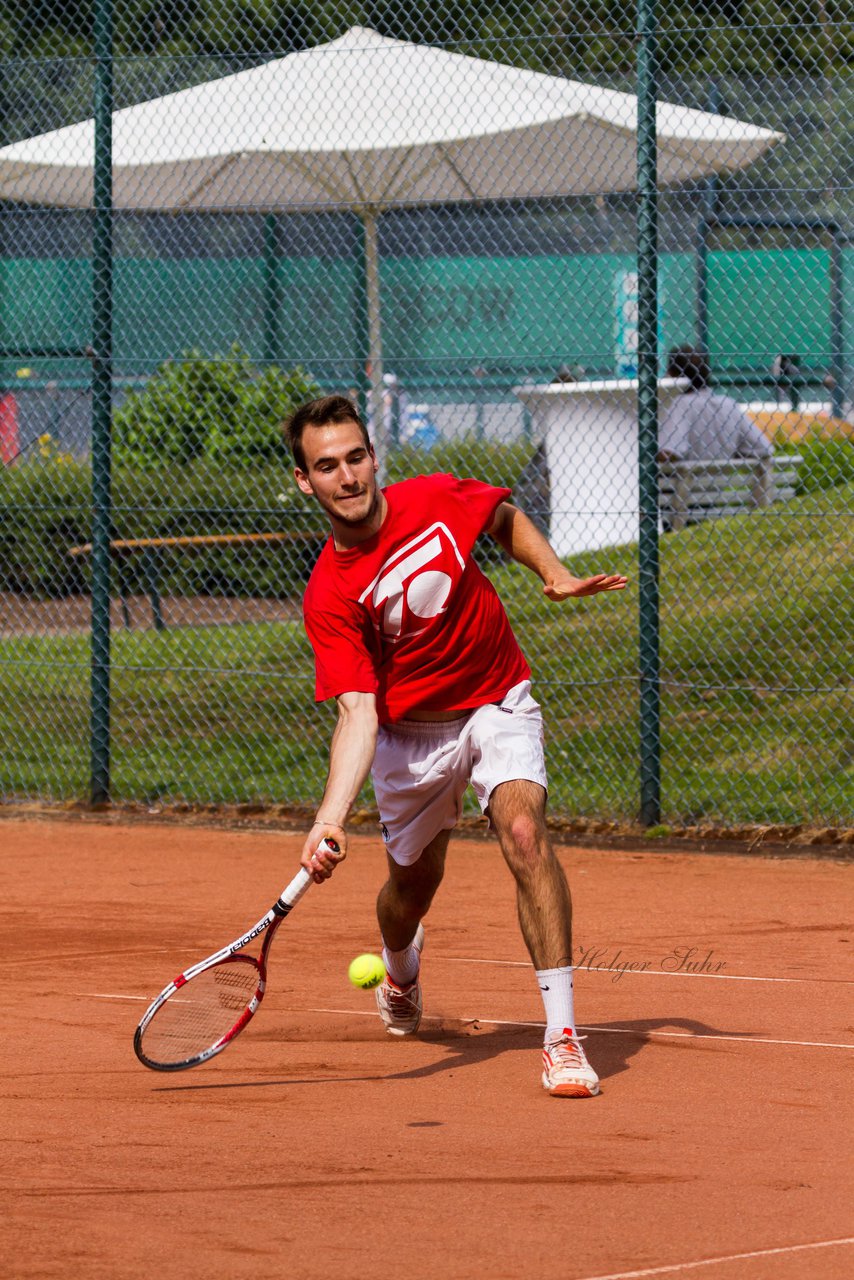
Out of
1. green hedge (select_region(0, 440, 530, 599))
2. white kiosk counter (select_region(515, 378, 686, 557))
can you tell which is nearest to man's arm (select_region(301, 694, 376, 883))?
white kiosk counter (select_region(515, 378, 686, 557))

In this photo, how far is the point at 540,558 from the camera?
4.94 m

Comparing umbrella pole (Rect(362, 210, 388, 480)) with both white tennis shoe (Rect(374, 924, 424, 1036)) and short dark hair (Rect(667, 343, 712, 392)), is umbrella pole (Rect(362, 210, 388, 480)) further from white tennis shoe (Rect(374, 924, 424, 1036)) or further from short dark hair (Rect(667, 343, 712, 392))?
white tennis shoe (Rect(374, 924, 424, 1036))

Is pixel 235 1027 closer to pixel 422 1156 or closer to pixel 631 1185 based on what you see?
pixel 422 1156

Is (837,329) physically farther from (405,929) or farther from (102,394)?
(405,929)

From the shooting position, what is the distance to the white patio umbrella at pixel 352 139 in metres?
9.20

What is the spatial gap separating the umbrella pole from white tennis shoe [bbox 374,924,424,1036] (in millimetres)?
4525

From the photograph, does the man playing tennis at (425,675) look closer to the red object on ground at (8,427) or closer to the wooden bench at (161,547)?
the wooden bench at (161,547)

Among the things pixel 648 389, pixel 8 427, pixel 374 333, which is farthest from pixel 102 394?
pixel 8 427

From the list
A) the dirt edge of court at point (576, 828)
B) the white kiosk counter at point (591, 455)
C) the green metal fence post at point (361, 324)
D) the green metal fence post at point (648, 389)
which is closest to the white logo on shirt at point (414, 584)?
the green metal fence post at point (648, 389)

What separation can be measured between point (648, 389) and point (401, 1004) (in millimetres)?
3535

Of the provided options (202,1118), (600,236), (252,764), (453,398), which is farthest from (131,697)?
(202,1118)

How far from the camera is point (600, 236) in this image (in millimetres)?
9344

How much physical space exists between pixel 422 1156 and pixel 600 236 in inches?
246

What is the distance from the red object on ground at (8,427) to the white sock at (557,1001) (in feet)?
22.8
